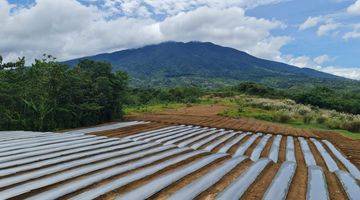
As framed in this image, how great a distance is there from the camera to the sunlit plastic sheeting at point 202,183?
4.96 metres

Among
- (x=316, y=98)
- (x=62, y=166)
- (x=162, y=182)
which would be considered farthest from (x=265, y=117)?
(x=162, y=182)

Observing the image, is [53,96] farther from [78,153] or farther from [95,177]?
[95,177]

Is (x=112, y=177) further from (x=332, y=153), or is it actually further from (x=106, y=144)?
(x=332, y=153)

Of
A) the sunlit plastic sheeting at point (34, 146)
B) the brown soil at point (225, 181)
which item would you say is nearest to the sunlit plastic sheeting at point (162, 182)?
the brown soil at point (225, 181)

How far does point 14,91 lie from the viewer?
1531 cm

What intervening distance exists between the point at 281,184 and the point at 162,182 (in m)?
1.98

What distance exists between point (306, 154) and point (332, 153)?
126 cm

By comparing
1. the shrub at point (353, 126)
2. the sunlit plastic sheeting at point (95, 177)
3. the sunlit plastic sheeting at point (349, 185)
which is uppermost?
the sunlit plastic sheeting at point (95, 177)

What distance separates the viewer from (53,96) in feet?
52.0

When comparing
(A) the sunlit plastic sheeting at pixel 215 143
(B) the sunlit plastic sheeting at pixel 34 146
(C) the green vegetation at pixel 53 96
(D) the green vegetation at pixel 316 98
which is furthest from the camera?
(D) the green vegetation at pixel 316 98

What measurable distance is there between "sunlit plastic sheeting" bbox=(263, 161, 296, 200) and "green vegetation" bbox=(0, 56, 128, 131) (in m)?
11.0

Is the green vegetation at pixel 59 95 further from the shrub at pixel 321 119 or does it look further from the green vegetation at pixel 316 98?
the green vegetation at pixel 316 98

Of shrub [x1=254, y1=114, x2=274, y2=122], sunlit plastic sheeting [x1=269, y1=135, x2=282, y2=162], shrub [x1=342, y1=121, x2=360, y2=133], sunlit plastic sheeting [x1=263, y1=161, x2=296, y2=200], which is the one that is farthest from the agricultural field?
shrub [x1=254, y1=114, x2=274, y2=122]

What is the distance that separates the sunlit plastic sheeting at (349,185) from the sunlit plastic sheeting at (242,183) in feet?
4.78
